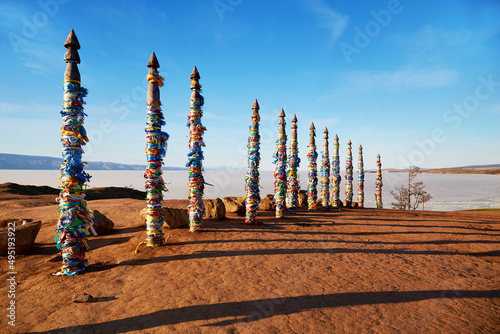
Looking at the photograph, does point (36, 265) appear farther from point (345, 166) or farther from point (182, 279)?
point (345, 166)

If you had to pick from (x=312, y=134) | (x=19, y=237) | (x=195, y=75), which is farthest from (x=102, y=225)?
(x=312, y=134)

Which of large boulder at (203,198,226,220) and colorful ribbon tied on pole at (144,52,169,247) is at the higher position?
colorful ribbon tied on pole at (144,52,169,247)

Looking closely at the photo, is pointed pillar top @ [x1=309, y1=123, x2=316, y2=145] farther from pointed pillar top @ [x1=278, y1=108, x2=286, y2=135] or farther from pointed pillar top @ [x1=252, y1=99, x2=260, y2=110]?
pointed pillar top @ [x1=252, y1=99, x2=260, y2=110]

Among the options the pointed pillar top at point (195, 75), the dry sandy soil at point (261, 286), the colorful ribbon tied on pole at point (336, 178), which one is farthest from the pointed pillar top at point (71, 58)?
the colorful ribbon tied on pole at point (336, 178)

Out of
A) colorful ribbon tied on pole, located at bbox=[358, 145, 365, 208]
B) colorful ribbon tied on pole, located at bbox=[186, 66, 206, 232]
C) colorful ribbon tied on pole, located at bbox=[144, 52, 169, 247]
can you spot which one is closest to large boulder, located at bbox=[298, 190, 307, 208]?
colorful ribbon tied on pole, located at bbox=[358, 145, 365, 208]

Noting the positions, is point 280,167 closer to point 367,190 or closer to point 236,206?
point 236,206

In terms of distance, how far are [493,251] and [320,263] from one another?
845cm

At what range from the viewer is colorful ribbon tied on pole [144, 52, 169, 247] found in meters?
9.15

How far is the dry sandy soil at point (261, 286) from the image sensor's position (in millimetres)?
5004

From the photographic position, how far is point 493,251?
1072 centimetres

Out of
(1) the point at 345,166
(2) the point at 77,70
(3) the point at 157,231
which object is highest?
(2) the point at 77,70

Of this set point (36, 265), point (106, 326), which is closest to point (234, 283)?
point (106, 326)

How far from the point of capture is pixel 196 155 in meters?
11.6

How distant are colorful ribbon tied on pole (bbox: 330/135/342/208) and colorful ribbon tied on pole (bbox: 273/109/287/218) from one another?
30.7 feet
